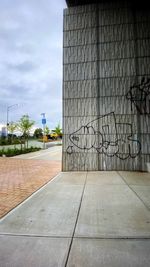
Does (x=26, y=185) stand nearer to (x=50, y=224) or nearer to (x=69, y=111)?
(x=50, y=224)

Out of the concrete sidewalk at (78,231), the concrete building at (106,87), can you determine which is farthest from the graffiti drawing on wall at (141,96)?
the concrete sidewalk at (78,231)

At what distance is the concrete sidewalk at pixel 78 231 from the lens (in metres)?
2.75

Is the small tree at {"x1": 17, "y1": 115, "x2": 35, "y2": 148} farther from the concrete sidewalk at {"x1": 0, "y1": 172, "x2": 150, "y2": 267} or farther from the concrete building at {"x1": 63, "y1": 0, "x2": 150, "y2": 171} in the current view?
the concrete sidewalk at {"x1": 0, "y1": 172, "x2": 150, "y2": 267}

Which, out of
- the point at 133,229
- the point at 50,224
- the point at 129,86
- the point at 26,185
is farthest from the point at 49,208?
the point at 129,86

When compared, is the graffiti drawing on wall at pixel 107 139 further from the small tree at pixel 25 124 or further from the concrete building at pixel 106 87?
the small tree at pixel 25 124

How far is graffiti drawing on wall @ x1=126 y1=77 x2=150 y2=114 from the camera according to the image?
33.3 feet

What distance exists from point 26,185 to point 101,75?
6.38 metres

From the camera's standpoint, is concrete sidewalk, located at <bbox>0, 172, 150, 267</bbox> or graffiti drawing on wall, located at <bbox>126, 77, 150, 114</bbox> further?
graffiti drawing on wall, located at <bbox>126, 77, 150, 114</bbox>

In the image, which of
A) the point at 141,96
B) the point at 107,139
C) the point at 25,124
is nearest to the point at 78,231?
the point at 107,139

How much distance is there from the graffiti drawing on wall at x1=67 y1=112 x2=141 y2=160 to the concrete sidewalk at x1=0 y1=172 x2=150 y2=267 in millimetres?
4242

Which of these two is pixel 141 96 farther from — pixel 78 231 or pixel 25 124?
pixel 25 124

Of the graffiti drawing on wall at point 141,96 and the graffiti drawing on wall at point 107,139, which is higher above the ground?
the graffiti drawing on wall at point 141,96

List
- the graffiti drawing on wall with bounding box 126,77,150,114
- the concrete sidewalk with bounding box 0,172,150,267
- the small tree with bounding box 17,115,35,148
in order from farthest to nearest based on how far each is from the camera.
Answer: the small tree with bounding box 17,115,35,148
the graffiti drawing on wall with bounding box 126,77,150,114
the concrete sidewalk with bounding box 0,172,150,267

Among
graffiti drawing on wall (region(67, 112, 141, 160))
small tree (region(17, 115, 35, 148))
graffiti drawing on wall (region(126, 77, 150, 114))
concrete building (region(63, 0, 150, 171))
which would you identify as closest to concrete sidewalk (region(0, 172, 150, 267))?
graffiti drawing on wall (region(67, 112, 141, 160))
